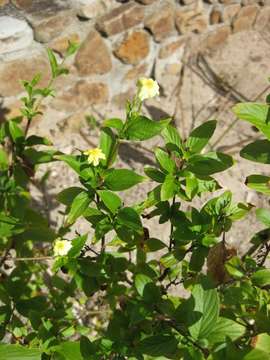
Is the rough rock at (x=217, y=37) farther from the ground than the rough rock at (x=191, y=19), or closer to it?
closer to it

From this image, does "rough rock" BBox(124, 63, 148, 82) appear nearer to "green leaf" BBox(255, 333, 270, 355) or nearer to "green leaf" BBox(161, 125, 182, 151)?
"green leaf" BBox(161, 125, 182, 151)

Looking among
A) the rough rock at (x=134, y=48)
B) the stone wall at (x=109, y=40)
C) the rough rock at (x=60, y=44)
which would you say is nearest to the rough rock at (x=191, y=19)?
the stone wall at (x=109, y=40)

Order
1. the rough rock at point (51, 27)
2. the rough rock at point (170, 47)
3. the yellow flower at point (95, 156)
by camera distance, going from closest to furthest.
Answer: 1. the yellow flower at point (95, 156)
2. the rough rock at point (51, 27)
3. the rough rock at point (170, 47)

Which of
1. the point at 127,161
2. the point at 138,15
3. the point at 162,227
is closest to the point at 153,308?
the point at 162,227

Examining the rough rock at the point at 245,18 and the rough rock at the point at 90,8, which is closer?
the rough rock at the point at 90,8

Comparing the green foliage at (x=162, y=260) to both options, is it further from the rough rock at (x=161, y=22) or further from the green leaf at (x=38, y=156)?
the rough rock at (x=161, y=22)

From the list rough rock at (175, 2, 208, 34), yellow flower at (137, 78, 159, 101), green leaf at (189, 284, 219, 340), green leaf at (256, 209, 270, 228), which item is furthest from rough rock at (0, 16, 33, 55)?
green leaf at (189, 284, 219, 340)

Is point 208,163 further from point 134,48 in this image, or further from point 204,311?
point 134,48

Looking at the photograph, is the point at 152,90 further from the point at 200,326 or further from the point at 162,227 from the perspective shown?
the point at 162,227
